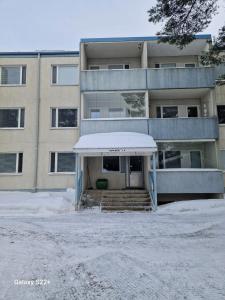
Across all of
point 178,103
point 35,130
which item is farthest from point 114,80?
point 35,130

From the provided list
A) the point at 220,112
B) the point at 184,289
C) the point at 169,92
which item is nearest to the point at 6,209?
the point at 184,289

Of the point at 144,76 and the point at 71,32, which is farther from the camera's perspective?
Result: the point at 71,32

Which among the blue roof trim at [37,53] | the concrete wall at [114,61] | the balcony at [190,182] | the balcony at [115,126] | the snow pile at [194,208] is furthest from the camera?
the concrete wall at [114,61]

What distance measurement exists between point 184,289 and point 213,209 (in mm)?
9068

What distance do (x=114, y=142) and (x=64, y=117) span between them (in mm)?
5359

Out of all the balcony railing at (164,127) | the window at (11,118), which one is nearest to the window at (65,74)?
the window at (11,118)

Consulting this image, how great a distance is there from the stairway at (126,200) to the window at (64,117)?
19.3 feet

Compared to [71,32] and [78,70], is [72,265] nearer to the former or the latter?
[78,70]

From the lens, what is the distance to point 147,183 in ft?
53.4

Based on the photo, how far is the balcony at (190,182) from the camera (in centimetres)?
1514

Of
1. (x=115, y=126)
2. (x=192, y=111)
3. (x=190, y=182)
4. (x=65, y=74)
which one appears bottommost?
(x=190, y=182)

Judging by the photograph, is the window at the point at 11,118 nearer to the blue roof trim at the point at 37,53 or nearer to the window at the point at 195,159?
the blue roof trim at the point at 37,53

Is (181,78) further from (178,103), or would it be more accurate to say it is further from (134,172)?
(134,172)

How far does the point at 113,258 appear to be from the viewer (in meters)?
5.91
